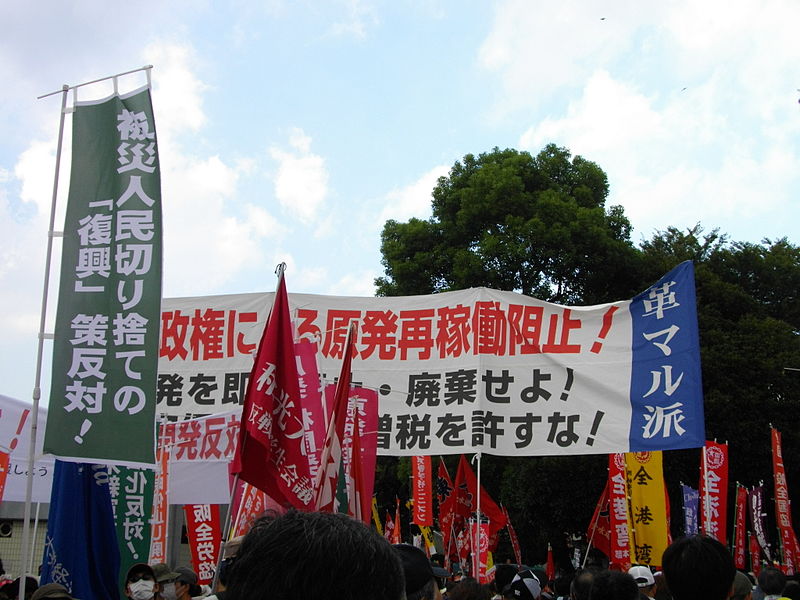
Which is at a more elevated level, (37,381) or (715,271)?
(715,271)

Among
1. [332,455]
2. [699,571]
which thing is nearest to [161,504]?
[332,455]

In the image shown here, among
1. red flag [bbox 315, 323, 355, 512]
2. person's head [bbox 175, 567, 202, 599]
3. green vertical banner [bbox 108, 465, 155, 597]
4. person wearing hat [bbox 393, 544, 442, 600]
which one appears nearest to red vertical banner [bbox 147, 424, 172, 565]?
green vertical banner [bbox 108, 465, 155, 597]

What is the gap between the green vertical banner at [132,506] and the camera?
6602mm

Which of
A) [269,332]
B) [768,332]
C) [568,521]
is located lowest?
[568,521]

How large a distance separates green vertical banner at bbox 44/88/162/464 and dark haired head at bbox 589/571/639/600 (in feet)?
9.57

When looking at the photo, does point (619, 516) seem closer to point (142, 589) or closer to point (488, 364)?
point (488, 364)

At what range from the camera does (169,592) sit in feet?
19.2

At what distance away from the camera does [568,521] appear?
22.8m

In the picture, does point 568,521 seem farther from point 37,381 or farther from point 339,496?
point 37,381

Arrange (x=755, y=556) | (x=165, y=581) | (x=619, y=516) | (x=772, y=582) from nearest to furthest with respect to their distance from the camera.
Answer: (x=165, y=581) → (x=772, y=582) → (x=619, y=516) → (x=755, y=556)

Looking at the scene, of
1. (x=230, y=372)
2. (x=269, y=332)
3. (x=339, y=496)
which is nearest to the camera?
(x=269, y=332)

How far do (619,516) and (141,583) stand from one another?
29.9 ft

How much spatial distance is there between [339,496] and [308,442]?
62 cm

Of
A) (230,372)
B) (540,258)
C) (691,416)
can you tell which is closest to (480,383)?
(691,416)
